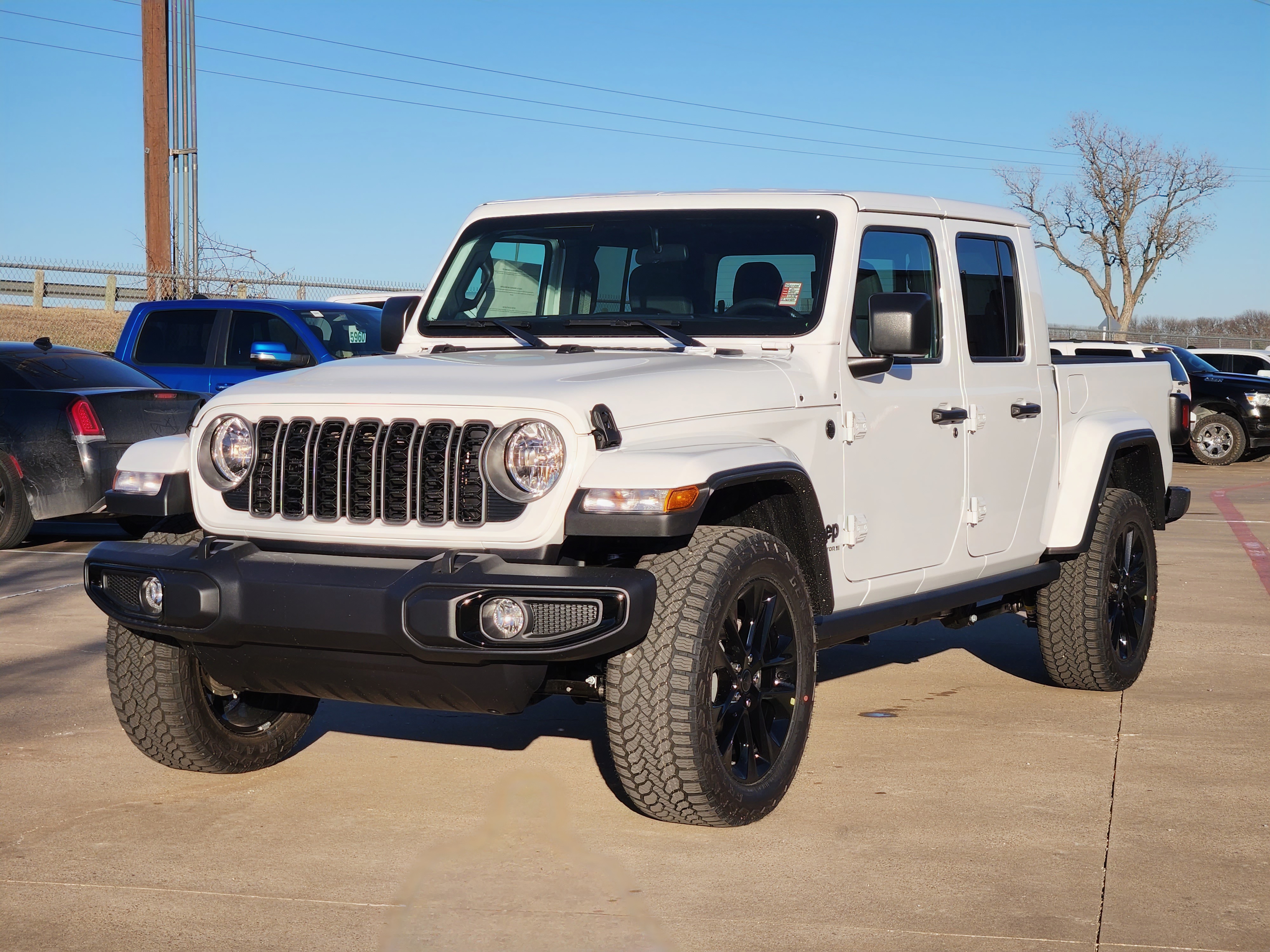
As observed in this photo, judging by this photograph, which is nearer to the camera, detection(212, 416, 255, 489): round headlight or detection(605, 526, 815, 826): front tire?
detection(605, 526, 815, 826): front tire

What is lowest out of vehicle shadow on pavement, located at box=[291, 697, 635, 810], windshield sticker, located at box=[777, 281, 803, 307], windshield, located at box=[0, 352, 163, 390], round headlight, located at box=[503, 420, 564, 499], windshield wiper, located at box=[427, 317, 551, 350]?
vehicle shadow on pavement, located at box=[291, 697, 635, 810]

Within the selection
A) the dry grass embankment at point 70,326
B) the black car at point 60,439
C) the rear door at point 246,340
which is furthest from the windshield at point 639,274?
the dry grass embankment at point 70,326

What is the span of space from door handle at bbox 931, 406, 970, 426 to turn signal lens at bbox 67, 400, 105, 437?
6855mm

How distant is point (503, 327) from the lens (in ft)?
18.5

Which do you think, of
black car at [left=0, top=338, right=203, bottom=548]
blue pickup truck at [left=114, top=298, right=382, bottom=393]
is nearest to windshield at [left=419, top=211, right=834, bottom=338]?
black car at [left=0, top=338, right=203, bottom=548]

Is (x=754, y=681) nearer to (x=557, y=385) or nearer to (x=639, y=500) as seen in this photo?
(x=639, y=500)

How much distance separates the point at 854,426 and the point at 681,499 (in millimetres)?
1271

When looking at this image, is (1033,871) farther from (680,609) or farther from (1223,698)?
(1223,698)

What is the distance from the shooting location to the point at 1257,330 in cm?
7900

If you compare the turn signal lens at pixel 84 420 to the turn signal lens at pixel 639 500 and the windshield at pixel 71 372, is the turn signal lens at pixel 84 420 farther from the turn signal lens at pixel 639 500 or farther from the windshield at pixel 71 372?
the turn signal lens at pixel 639 500

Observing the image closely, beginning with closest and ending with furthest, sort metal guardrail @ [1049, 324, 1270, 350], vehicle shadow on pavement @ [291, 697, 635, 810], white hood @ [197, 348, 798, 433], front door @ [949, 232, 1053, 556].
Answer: white hood @ [197, 348, 798, 433], vehicle shadow on pavement @ [291, 697, 635, 810], front door @ [949, 232, 1053, 556], metal guardrail @ [1049, 324, 1270, 350]

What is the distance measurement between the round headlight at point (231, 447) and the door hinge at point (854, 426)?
6.42ft

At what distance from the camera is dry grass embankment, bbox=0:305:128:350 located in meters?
24.2

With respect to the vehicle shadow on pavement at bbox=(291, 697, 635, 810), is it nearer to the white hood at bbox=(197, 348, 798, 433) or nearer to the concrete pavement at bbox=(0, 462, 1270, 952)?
the concrete pavement at bbox=(0, 462, 1270, 952)
